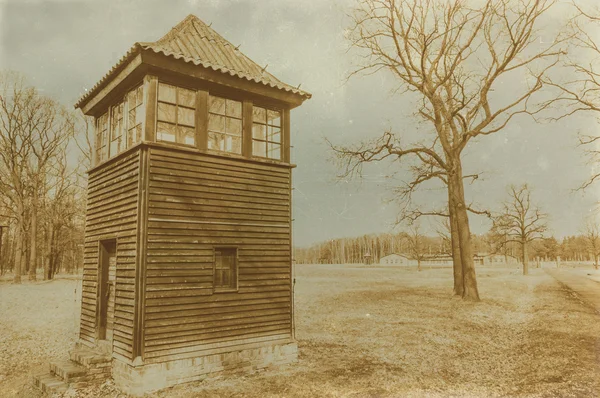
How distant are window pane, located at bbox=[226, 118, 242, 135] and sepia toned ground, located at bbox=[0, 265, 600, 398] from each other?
20.8ft

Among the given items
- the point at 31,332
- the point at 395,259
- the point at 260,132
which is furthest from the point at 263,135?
the point at 395,259

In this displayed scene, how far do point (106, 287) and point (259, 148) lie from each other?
5.67 m

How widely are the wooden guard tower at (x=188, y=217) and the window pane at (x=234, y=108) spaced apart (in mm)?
28

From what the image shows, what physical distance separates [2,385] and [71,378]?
260 centimetres

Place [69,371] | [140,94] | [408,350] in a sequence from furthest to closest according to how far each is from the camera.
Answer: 1. [408,350]
2. [140,94]
3. [69,371]

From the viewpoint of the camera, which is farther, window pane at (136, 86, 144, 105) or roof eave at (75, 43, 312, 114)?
window pane at (136, 86, 144, 105)

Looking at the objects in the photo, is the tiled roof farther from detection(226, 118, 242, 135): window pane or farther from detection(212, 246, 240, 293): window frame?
detection(212, 246, 240, 293): window frame

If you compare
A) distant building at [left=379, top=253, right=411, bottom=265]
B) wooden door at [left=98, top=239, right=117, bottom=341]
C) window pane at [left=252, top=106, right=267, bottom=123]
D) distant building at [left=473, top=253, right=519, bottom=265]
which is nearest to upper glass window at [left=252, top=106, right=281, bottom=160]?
window pane at [left=252, top=106, right=267, bottom=123]

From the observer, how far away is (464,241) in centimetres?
2188

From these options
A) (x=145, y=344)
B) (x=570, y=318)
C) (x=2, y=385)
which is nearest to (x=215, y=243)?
(x=145, y=344)

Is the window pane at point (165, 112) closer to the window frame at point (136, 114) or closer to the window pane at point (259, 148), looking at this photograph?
the window frame at point (136, 114)

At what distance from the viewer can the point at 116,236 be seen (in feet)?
34.9

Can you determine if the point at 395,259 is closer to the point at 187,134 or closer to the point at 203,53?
the point at 187,134

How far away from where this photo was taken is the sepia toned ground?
9.31m
